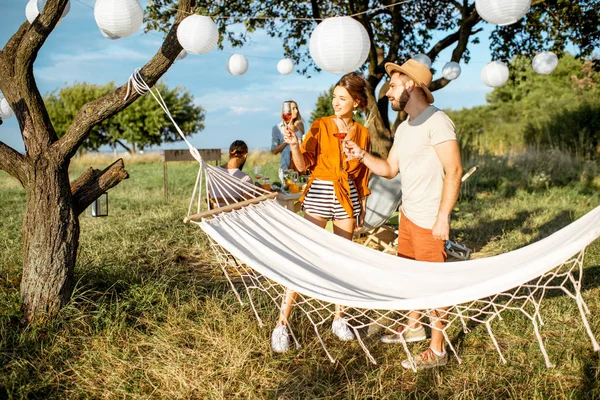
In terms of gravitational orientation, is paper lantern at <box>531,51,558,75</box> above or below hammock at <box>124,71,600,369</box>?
above

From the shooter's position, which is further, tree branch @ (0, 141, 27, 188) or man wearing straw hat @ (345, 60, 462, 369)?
tree branch @ (0, 141, 27, 188)

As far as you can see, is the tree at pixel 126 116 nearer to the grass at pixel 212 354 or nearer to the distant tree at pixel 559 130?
the distant tree at pixel 559 130

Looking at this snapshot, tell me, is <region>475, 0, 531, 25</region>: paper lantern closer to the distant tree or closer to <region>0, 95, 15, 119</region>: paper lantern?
<region>0, 95, 15, 119</region>: paper lantern

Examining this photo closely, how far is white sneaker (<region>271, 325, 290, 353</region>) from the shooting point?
2455mm

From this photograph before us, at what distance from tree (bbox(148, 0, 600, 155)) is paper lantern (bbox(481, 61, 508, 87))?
57.5 inches

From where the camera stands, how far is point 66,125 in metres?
23.7

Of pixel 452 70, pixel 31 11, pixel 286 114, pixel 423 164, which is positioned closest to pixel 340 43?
pixel 286 114

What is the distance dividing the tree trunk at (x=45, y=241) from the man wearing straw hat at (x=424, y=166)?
1527mm

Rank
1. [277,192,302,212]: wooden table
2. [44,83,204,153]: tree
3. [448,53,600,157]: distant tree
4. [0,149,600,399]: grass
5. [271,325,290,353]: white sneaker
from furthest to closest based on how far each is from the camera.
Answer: [44,83,204,153]: tree, [448,53,600,157]: distant tree, [277,192,302,212]: wooden table, [271,325,290,353]: white sneaker, [0,149,600,399]: grass

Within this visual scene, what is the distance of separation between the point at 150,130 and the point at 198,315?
22405 mm

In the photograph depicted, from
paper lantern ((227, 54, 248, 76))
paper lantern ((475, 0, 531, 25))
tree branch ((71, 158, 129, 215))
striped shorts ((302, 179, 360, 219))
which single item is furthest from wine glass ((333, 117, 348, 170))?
paper lantern ((227, 54, 248, 76))

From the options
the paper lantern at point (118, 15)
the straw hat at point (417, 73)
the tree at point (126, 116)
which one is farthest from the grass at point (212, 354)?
the tree at point (126, 116)

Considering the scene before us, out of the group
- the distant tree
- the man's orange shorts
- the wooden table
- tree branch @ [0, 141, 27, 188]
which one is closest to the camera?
the man's orange shorts

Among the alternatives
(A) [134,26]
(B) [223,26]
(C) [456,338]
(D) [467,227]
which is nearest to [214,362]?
(C) [456,338]
